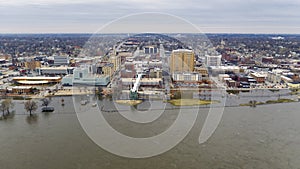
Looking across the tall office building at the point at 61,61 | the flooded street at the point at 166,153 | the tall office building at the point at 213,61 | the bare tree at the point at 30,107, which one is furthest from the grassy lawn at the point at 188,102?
the tall office building at the point at 61,61

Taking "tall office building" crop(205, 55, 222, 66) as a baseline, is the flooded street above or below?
below

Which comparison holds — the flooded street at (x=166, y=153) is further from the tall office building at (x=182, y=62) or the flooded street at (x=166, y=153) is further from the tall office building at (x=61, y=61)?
the tall office building at (x=61, y=61)

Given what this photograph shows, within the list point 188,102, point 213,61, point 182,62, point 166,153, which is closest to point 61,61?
point 182,62

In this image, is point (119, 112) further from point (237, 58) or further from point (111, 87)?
point (237, 58)

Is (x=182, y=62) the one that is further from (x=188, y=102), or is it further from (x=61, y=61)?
(x=61, y=61)

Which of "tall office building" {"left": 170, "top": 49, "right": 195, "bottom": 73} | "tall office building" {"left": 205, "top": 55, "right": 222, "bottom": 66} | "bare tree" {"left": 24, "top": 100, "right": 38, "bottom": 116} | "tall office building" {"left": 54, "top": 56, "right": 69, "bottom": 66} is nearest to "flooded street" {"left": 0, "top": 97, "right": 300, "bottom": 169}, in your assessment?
"bare tree" {"left": 24, "top": 100, "right": 38, "bottom": 116}

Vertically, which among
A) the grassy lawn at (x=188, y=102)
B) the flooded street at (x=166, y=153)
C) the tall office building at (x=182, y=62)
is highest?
the tall office building at (x=182, y=62)

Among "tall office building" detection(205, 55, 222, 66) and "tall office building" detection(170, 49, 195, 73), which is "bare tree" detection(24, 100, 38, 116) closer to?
"tall office building" detection(170, 49, 195, 73)

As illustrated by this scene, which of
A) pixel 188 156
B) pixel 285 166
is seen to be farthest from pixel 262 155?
pixel 188 156
